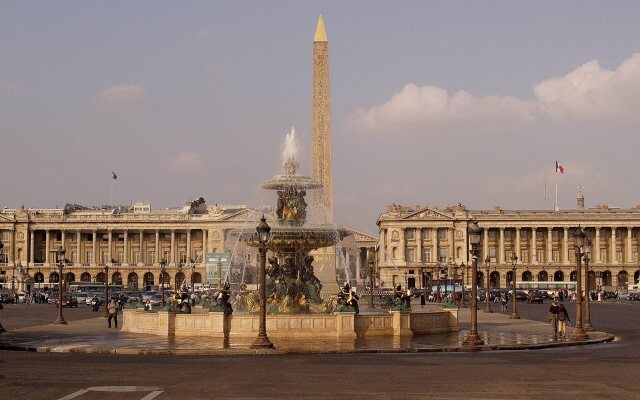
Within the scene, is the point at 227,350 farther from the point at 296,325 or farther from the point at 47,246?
the point at 47,246

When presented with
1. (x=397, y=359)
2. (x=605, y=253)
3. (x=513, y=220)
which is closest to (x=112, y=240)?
(x=513, y=220)

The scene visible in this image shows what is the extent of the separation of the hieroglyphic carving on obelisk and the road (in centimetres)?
3634

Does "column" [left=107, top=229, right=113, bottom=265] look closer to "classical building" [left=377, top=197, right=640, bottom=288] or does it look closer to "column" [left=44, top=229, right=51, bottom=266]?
"column" [left=44, top=229, right=51, bottom=266]

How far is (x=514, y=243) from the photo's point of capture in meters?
176

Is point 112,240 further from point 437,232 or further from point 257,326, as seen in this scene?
point 257,326

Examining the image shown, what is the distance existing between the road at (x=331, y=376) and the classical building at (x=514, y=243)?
141816 millimetres

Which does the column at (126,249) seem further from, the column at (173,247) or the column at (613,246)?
the column at (613,246)

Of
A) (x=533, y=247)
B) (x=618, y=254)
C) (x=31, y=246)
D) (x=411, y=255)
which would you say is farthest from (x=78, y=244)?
(x=618, y=254)

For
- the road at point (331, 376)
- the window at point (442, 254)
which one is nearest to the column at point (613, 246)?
the window at point (442, 254)

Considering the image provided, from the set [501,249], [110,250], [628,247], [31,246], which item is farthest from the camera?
[110,250]

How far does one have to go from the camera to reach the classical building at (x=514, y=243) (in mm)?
172250

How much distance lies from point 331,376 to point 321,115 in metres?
44.6

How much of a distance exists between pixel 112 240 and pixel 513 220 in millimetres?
64781

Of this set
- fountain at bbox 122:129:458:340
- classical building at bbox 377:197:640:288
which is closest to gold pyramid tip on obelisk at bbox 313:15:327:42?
fountain at bbox 122:129:458:340
